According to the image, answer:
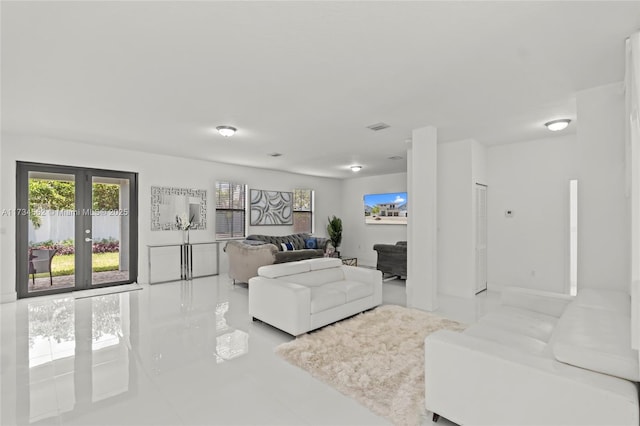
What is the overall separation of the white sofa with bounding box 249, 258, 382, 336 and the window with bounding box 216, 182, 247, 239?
3663 millimetres

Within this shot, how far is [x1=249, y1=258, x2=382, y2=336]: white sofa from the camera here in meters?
3.27

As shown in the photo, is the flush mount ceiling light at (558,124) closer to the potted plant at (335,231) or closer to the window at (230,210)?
the potted plant at (335,231)

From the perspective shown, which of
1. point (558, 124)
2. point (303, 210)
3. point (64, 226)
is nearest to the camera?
point (558, 124)

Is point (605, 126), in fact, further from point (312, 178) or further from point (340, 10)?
point (312, 178)

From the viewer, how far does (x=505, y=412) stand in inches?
63.1

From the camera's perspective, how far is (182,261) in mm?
6527

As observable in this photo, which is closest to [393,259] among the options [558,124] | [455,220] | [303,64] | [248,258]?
[455,220]

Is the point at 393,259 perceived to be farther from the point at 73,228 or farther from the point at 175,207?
the point at 73,228

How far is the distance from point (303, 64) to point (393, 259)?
4.59 metres

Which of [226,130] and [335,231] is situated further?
[335,231]

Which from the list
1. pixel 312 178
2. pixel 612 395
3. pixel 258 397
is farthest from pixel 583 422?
pixel 312 178

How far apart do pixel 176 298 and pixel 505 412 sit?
4.71 meters

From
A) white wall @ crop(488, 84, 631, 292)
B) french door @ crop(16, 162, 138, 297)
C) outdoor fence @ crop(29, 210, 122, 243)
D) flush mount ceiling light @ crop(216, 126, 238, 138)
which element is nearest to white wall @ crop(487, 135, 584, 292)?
white wall @ crop(488, 84, 631, 292)

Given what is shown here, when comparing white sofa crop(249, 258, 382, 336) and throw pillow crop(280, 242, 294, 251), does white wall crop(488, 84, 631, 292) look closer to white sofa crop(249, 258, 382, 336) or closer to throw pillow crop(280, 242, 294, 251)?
white sofa crop(249, 258, 382, 336)
